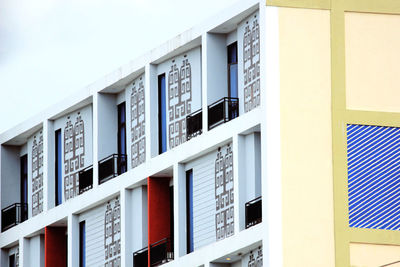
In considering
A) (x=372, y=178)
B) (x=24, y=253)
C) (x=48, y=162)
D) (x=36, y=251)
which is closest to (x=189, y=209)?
(x=372, y=178)

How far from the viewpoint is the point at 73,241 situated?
5609 centimetres

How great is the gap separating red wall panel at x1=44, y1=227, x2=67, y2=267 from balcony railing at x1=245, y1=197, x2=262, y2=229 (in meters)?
→ 11.5

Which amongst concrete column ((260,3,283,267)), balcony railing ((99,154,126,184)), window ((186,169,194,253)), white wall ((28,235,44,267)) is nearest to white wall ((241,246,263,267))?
concrete column ((260,3,283,267))

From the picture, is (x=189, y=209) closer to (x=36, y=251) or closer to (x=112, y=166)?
(x=112, y=166)

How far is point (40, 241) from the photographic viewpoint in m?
58.2

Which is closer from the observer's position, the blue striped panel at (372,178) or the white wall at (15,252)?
the blue striped panel at (372,178)

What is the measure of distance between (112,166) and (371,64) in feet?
34.0

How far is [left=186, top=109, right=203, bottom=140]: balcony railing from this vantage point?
5041 cm

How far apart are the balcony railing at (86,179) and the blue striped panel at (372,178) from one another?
11.6 m

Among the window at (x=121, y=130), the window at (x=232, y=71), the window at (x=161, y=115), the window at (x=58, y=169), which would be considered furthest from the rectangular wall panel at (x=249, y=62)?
the window at (x=58, y=169)

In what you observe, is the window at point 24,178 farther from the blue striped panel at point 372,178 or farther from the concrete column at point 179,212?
the blue striped panel at point 372,178

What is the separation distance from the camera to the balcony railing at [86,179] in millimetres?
56031

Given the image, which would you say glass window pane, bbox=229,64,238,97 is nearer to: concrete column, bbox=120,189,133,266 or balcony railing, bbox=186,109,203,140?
balcony railing, bbox=186,109,203,140

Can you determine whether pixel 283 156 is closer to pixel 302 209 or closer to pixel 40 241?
pixel 302 209
